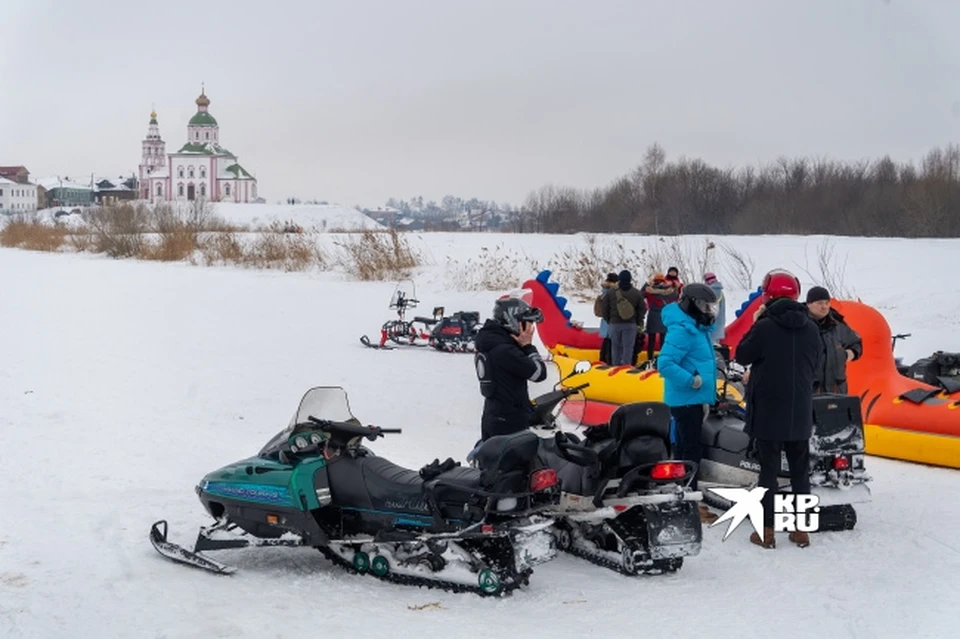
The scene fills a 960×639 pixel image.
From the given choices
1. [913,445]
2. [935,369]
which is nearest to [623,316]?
[935,369]

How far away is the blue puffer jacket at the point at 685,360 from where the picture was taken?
7363mm

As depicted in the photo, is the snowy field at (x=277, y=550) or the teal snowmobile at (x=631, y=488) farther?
the teal snowmobile at (x=631, y=488)

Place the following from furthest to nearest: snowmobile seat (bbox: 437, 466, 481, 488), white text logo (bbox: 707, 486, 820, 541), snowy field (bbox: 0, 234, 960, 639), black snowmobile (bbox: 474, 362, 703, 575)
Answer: white text logo (bbox: 707, 486, 820, 541), black snowmobile (bbox: 474, 362, 703, 575), snowmobile seat (bbox: 437, 466, 481, 488), snowy field (bbox: 0, 234, 960, 639)

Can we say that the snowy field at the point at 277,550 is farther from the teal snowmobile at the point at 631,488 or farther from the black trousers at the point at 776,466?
the black trousers at the point at 776,466

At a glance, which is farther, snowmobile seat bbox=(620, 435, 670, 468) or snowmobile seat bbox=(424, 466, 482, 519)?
snowmobile seat bbox=(620, 435, 670, 468)

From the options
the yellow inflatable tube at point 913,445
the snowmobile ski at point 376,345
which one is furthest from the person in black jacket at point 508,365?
the snowmobile ski at point 376,345

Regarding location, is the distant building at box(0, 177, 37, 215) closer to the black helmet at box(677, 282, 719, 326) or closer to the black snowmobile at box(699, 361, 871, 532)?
the black helmet at box(677, 282, 719, 326)

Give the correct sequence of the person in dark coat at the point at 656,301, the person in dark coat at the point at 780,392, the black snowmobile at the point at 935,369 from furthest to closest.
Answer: the person in dark coat at the point at 656,301 < the black snowmobile at the point at 935,369 < the person in dark coat at the point at 780,392

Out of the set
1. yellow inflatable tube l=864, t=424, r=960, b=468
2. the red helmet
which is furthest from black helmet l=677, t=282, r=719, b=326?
yellow inflatable tube l=864, t=424, r=960, b=468

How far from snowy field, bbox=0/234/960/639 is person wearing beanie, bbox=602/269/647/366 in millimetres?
1972

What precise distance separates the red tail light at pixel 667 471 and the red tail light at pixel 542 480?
60cm

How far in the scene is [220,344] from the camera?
1681 centimetres

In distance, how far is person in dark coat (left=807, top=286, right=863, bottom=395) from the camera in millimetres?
8453

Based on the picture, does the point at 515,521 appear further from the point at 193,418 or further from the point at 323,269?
the point at 323,269
